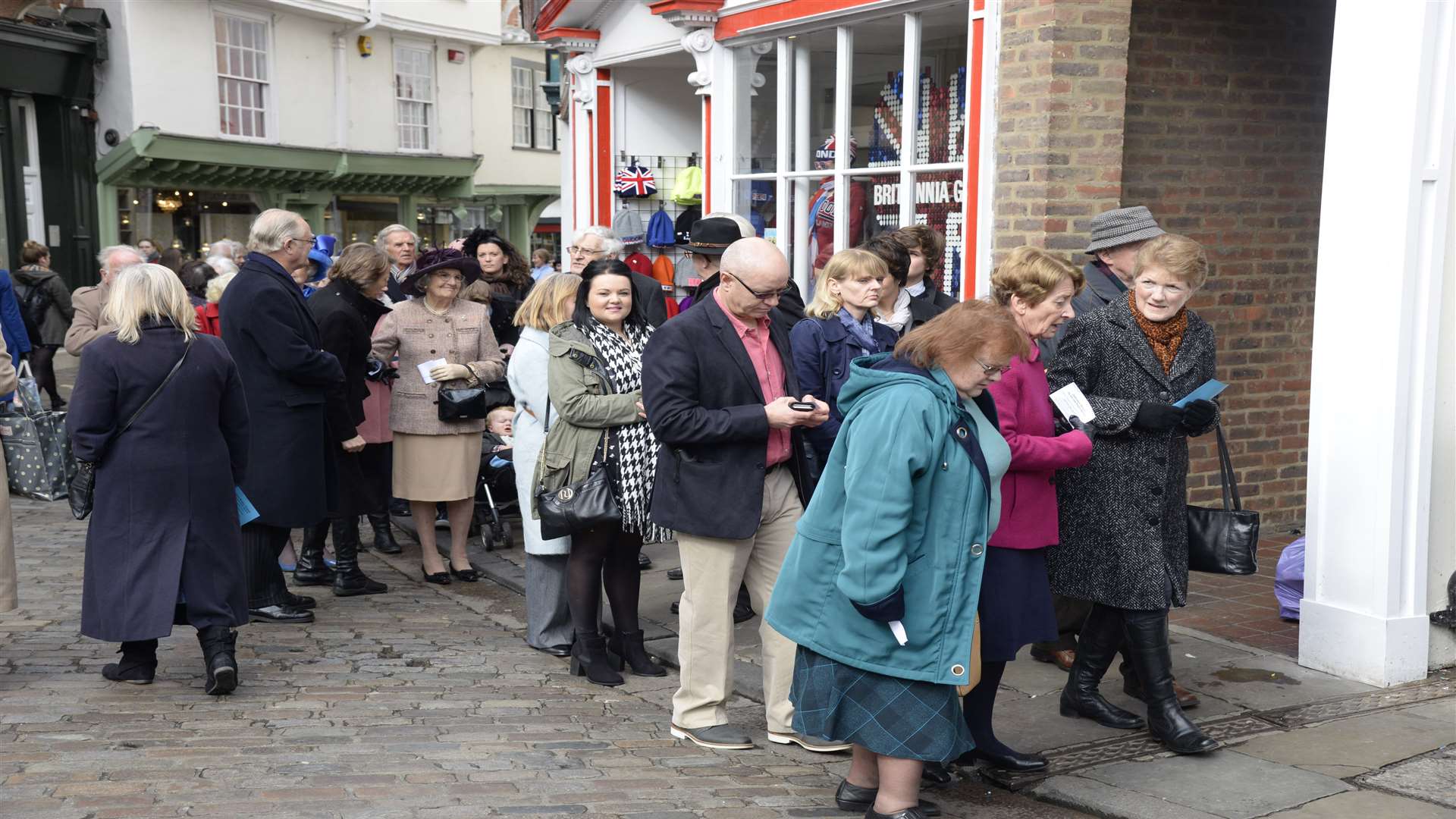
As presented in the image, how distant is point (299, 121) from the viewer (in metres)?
25.0

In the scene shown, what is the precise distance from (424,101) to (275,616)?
22406 mm

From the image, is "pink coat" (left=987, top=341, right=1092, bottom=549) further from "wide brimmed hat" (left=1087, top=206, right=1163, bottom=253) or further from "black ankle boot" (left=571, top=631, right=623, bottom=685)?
"black ankle boot" (left=571, top=631, right=623, bottom=685)

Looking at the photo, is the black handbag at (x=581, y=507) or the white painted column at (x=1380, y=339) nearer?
the white painted column at (x=1380, y=339)

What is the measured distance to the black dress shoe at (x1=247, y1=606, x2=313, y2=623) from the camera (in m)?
6.91

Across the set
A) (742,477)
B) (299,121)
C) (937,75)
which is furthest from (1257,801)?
(299,121)

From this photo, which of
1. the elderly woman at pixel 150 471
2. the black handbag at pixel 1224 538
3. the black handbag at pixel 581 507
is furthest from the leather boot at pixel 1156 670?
the elderly woman at pixel 150 471

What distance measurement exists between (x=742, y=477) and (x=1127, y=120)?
156 inches

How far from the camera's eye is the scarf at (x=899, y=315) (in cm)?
564

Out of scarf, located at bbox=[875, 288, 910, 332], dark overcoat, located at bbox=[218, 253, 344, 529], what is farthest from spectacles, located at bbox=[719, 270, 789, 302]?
dark overcoat, located at bbox=[218, 253, 344, 529]

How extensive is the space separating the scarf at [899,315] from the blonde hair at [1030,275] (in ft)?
2.81

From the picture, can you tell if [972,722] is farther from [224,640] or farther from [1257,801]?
[224,640]

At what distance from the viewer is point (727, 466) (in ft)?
15.8

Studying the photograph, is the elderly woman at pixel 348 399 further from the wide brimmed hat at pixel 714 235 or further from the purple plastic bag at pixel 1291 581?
the purple plastic bag at pixel 1291 581

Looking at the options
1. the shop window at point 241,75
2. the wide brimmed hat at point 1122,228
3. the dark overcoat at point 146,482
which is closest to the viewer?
the wide brimmed hat at point 1122,228
